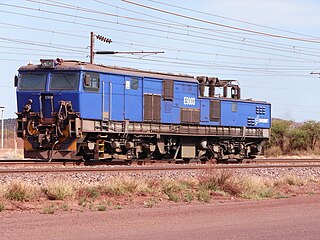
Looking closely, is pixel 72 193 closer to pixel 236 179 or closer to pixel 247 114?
pixel 236 179

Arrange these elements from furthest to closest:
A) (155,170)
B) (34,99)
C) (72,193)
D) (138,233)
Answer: (34,99) → (155,170) → (72,193) → (138,233)

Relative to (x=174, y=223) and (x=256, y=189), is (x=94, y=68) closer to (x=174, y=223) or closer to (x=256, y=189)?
(x=256, y=189)

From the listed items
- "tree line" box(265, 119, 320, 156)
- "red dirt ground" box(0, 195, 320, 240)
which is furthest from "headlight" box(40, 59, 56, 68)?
"tree line" box(265, 119, 320, 156)

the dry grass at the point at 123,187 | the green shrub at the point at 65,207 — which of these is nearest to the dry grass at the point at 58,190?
the green shrub at the point at 65,207

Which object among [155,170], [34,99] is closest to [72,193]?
[155,170]

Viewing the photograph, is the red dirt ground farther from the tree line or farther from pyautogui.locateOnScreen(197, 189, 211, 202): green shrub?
the tree line

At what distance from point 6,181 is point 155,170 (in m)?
7.61

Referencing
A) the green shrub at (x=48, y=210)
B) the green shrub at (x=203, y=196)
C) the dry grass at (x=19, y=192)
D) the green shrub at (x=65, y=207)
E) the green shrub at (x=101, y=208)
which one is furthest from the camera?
the green shrub at (x=203, y=196)

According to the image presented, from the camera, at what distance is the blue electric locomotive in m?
26.9

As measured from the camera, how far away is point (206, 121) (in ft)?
110

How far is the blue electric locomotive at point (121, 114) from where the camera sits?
26.9 metres

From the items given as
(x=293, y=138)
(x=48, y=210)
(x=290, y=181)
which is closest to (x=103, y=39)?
(x=293, y=138)

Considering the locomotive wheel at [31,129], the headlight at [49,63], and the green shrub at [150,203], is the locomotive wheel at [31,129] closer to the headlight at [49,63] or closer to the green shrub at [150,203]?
the headlight at [49,63]

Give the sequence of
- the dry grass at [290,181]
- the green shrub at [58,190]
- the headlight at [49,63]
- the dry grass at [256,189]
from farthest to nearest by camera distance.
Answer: the headlight at [49,63], the dry grass at [290,181], the dry grass at [256,189], the green shrub at [58,190]
